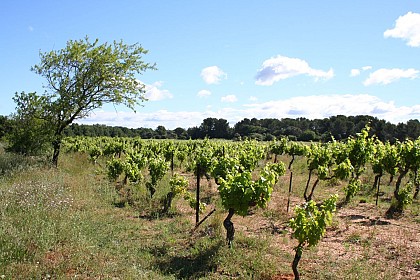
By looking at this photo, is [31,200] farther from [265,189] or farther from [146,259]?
[265,189]

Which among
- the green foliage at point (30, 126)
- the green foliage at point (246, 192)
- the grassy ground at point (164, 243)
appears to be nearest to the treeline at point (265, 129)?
the green foliage at point (30, 126)

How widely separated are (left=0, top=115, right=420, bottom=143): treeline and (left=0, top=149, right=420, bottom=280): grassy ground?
46.7 m

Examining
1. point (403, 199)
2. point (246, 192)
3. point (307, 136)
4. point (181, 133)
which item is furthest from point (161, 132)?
point (246, 192)

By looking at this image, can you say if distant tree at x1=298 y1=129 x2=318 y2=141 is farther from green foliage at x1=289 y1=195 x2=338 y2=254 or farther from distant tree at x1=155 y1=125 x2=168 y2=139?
Result: green foliage at x1=289 y1=195 x2=338 y2=254

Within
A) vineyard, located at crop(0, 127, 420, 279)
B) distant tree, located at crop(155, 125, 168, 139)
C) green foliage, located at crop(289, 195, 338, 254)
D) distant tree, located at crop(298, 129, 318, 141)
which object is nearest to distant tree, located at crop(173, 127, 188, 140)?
distant tree, located at crop(155, 125, 168, 139)

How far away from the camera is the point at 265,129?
72.1 m

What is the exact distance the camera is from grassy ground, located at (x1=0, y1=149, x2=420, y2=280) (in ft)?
18.3

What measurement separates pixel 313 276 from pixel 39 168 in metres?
11.7

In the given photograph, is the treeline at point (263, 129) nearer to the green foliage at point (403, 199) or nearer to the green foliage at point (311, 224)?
the green foliage at point (403, 199)

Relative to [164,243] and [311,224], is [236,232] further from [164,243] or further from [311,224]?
[311,224]

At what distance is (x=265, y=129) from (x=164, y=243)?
217 feet

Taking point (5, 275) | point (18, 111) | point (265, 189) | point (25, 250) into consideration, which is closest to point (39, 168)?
point (18, 111)

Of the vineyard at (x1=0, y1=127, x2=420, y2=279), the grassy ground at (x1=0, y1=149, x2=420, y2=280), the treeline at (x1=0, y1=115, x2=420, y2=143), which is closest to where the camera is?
the grassy ground at (x1=0, y1=149, x2=420, y2=280)

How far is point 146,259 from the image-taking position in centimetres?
658
